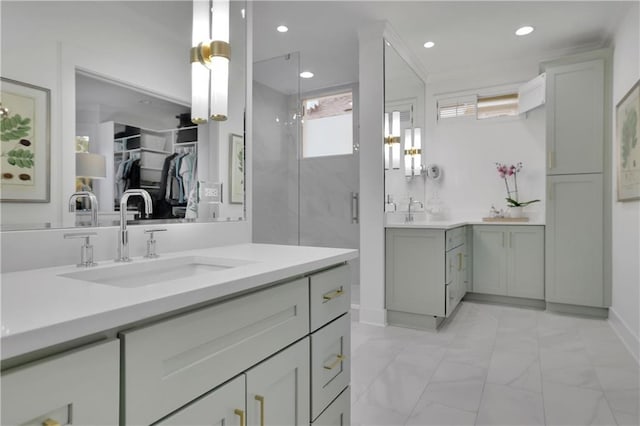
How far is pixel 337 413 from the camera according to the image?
1.37 meters

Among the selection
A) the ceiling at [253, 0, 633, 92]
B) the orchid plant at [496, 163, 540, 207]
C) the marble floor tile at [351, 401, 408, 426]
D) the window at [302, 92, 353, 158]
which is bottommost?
the marble floor tile at [351, 401, 408, 426]

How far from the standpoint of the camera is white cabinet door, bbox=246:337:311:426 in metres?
0.94

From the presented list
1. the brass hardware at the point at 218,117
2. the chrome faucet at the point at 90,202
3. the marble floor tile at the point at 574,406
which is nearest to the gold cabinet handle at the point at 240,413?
the chrome faucet at the point at 90,202

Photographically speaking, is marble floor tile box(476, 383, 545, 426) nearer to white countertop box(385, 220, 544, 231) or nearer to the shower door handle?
white countertop box(385, 220, 544, 231)

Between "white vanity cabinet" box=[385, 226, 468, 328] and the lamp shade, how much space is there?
Result: 2442 mm

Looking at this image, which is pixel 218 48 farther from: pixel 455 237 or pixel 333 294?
pixel 455 237

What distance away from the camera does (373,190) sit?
10.7 ft

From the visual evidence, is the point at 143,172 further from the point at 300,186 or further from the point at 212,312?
the point at 300,186

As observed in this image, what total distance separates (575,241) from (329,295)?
A: 3.20 meters

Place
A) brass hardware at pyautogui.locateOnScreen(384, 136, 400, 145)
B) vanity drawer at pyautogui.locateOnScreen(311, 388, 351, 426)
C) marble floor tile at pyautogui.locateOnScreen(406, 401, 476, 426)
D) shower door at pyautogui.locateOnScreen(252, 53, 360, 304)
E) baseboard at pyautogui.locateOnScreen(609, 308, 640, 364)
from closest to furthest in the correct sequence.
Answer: vanity drawer at pyautogui.locateOnScreen(311, 388, 351, 426), marble floor tile at pyautogui.locateOnScreen(406, 401, 476, 426), baseboard at pyautogui.locateOnScreen(609, 308, 640, 364), brass hardware at pyautogui.locateOnScreen(384, 136, 400, 145), shower door at pyautogui.locateOnScreen(252, 53, 360, 304)

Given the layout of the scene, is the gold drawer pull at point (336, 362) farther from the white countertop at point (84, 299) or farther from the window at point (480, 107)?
the window at point (480, 107)

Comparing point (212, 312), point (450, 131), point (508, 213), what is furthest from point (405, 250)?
point (212, 312)

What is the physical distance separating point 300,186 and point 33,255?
350 centimetres

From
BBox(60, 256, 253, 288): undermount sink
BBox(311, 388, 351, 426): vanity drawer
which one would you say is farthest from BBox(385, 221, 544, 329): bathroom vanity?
BBox(60, 256, 253, 288): undermount sink
